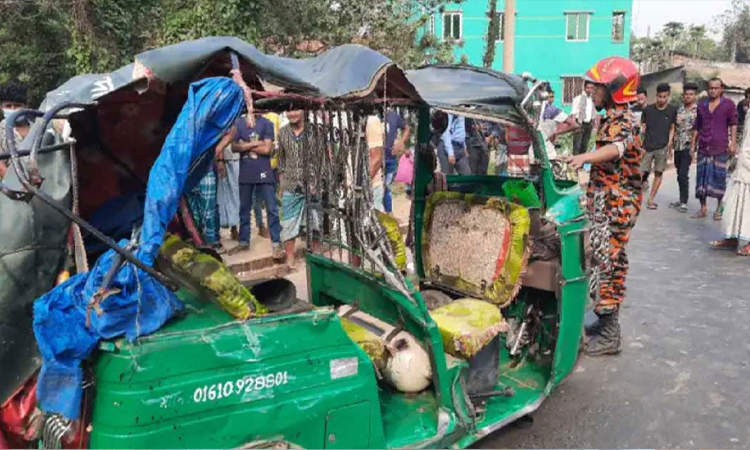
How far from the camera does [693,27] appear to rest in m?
42.2

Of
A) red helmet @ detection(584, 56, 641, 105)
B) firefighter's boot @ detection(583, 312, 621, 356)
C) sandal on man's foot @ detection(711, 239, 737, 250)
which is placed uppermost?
red helmet @ detection(584, 56, 641, 105)

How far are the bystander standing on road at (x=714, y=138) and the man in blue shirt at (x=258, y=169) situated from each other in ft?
21.0

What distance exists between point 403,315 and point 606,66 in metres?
2.60

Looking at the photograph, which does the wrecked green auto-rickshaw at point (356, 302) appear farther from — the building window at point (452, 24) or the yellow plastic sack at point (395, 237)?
the building window at point (452, 24)

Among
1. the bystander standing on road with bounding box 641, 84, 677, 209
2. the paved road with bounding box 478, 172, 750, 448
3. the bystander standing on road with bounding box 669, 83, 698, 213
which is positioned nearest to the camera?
the paved road with bounding box 478, 172, 750, 448

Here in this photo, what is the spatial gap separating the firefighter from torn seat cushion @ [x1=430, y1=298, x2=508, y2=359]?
1308 mm

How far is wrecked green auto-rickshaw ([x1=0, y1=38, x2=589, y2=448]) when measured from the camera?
2613 millimetres

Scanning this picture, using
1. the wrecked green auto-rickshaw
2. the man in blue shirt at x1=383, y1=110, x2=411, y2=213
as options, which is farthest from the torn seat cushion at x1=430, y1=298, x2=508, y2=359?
the man in blue shirt at x1=383, y1=110, x2=411, y2=213

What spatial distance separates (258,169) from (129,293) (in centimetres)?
468

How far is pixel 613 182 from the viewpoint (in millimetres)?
5133

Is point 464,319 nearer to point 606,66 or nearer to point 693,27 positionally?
point 606,66

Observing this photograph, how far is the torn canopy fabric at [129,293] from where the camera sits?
2506 mm

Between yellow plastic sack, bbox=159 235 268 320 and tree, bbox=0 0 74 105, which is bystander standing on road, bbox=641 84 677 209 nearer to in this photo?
yellow plastic sack, bbox=159 235 268 320

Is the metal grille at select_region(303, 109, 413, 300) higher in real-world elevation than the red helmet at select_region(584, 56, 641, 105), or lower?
lower
